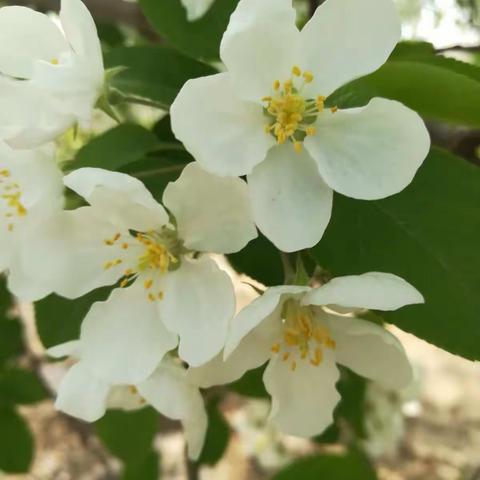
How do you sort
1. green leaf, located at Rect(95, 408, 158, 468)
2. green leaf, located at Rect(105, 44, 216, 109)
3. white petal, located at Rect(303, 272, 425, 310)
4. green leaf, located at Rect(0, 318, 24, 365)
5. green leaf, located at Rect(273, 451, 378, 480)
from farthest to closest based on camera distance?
1. green leaf, located at Rect(0, 318, 24, 365)
2. green leaf, located at Rect(95, 408, 158, 468)
3. green leaf, located at Rect(273, 451, 378, 480)
4. green leaf, located at Rect(105, 44, 216, 109)
5. white petal, located at Rect(303, 272, 425, 310)

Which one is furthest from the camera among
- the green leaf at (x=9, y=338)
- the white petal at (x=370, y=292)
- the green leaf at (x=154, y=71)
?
the green leaf at (x=9, y=338)

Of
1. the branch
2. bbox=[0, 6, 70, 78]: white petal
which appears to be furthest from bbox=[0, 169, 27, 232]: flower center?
the branch

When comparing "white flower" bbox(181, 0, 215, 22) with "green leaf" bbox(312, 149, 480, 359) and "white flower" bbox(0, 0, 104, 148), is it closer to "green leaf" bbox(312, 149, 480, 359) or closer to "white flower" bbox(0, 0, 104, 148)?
"white flower" bbox(0, 0, 104, 148)

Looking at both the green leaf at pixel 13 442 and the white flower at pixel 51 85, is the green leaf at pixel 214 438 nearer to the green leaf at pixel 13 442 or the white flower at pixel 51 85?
the green leaf at pixel 13 442

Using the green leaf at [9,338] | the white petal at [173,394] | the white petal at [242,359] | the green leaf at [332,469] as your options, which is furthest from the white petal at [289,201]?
the green leaf at [9,338]

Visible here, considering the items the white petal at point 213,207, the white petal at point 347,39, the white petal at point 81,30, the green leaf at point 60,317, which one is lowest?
the green leaf at point 60,317

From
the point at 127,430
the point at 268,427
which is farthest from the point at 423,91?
the point at 268,427

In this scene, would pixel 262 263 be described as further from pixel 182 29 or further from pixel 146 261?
pixel 182 29

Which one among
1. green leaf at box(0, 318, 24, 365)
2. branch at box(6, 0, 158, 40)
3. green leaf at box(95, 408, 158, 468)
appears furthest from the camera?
green leaf at box(0, 318, 24, 365)
